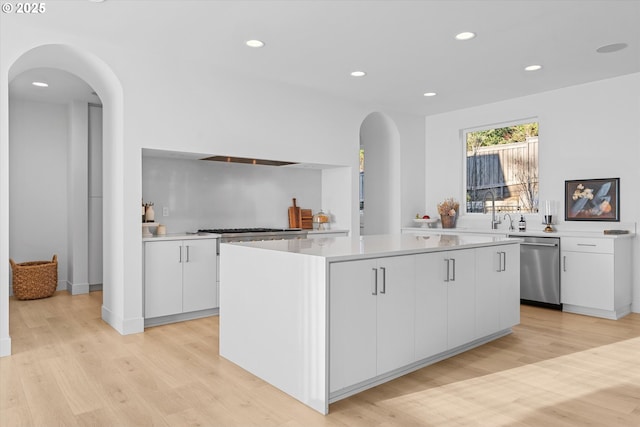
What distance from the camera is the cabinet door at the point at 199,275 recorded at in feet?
13.6

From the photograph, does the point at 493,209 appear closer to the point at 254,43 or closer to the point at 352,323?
the point at 254,43

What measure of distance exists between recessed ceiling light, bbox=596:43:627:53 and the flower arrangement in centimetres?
265

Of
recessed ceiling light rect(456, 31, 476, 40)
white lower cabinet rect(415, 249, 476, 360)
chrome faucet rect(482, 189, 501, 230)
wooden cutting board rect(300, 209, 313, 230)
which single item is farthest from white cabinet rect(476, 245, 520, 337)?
wooden cutting board rect(300, 209, 313, 230)

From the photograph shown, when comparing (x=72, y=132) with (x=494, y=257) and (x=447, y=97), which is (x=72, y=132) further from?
(x=494, y=257)

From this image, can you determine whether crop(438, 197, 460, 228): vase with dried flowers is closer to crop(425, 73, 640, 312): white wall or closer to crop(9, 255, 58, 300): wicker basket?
crop(425, 73, 640, 312): white wall

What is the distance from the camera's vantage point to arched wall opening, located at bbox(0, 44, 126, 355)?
362 centimetres

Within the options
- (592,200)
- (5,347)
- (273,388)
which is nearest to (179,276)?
(5,347)

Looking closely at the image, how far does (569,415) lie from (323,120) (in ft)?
12.7

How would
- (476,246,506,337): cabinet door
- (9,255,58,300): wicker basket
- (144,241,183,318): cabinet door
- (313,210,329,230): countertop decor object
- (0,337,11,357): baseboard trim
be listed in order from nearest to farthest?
(0,337,11,357): baseboard trim → (476,246,506,337): cabinet door → (144,241,183,318): cabinet door → (9,255,58,300): wicker basket → (313,210,329,230): countertop decor object

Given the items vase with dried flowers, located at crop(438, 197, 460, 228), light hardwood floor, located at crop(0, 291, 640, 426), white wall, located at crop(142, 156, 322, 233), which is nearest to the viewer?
light hardwood floor, located at crop(0, 291, 640, 426)

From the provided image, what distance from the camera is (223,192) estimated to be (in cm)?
525

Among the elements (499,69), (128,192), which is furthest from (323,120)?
(128,192)

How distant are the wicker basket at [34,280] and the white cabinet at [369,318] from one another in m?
4.38

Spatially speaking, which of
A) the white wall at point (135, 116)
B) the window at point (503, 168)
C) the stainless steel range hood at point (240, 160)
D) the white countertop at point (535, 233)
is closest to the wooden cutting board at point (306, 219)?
the stainless steel range hood at point (240, 160)
